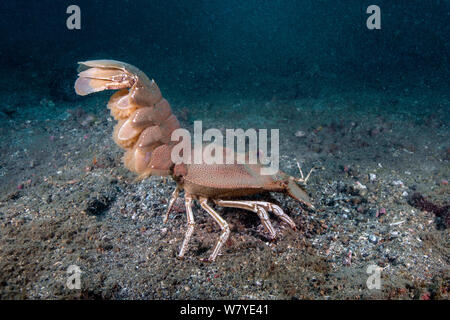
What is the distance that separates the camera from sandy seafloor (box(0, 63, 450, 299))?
129 inches

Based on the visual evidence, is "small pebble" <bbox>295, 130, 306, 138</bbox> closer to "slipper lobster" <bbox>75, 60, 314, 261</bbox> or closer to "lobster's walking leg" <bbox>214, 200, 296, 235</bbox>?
"slipper lobster" <bbox>75, 60, 314, 261</bbox>

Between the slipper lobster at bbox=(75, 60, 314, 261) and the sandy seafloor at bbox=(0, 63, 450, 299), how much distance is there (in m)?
0.42

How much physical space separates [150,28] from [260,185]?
147 feet

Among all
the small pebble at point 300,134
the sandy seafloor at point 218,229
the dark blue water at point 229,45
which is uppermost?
the dark blue water at point 229,45

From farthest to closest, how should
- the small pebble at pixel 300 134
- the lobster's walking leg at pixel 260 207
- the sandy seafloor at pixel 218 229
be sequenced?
1. the small pebble at pixel 300 134
2. the lobster's walking leg at pixel 260 207
3. the sandy seafloor at pixel 218 229

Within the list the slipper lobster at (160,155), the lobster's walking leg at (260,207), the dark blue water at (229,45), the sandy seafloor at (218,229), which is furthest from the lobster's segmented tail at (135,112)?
the dark blue water at (229,45)

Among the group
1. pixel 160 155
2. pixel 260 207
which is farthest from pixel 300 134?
pixel 160 155

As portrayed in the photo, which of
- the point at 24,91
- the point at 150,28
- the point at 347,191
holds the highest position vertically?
the point at 150,28

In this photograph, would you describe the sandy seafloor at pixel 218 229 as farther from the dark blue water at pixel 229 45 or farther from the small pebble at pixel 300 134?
the dark blue water at pixel 229 45

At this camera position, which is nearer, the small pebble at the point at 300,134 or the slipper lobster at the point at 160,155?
the slipper lobster at the point at 160,155

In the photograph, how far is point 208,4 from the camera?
57531mm

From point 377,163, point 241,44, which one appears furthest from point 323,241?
point 241,44

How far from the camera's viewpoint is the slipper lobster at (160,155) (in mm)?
3395
